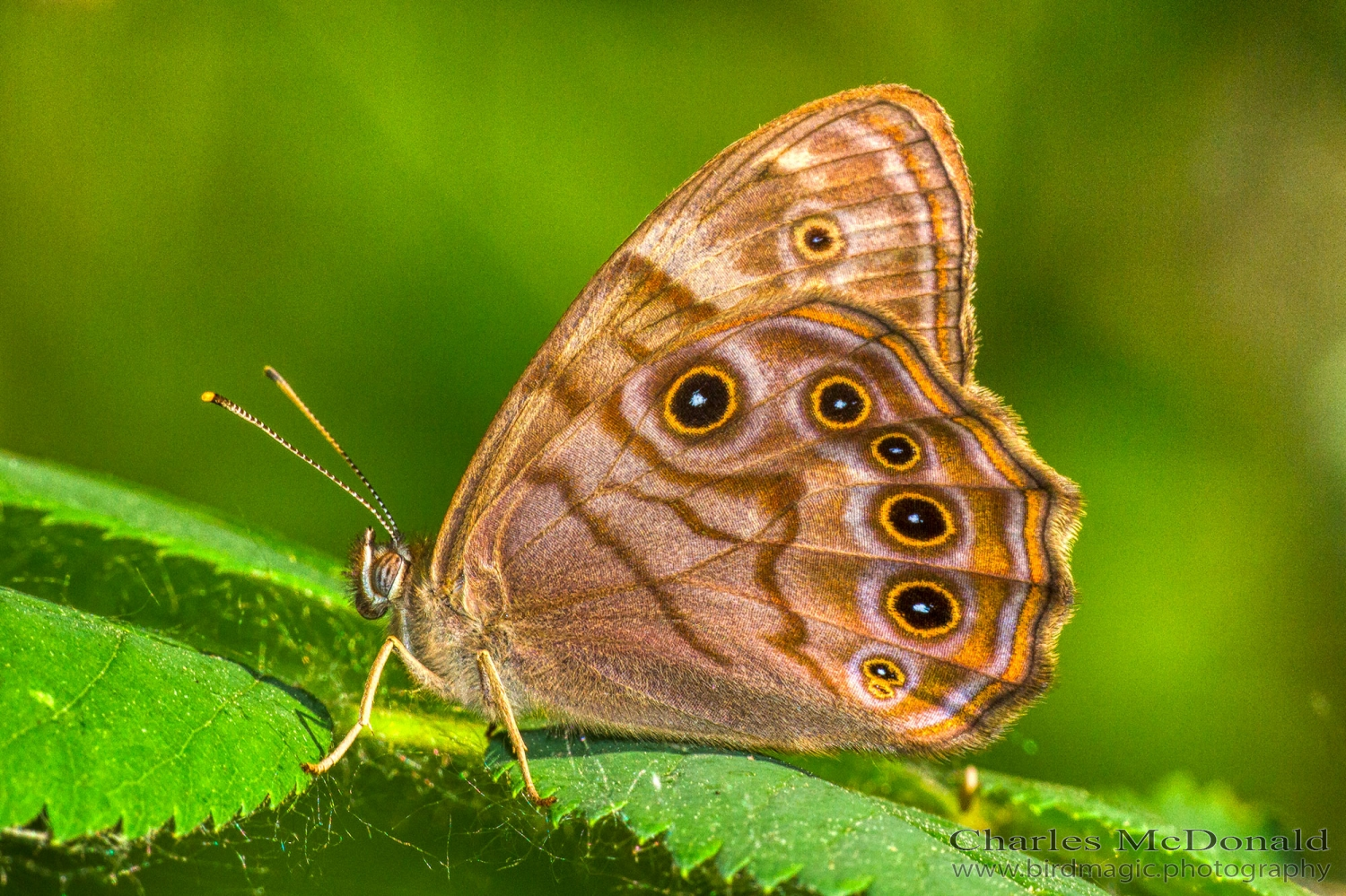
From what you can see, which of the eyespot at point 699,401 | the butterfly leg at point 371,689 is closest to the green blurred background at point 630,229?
the butterfly leg at point 371,689

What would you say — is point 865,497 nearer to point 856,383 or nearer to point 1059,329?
point 856,383

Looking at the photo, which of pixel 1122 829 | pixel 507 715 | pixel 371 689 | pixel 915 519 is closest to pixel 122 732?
pixel 371 689

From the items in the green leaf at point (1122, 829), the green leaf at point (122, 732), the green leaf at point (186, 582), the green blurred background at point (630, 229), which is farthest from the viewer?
the green blurred background at point (630, 229)

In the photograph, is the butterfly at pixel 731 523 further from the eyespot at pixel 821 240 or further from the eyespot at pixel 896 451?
the eyespot at pixel 821 240

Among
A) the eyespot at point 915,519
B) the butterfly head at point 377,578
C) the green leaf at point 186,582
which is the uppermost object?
the eyespot at point 915,519

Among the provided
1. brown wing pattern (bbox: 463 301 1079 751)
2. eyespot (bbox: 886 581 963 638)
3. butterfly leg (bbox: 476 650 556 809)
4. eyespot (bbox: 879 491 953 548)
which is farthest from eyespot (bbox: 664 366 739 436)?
butterfly leg (bbox: 476 650 556 809)

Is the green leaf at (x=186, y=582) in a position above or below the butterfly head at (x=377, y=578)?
below

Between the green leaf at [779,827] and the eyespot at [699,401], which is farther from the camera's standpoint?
the eyespot at [699,401]
